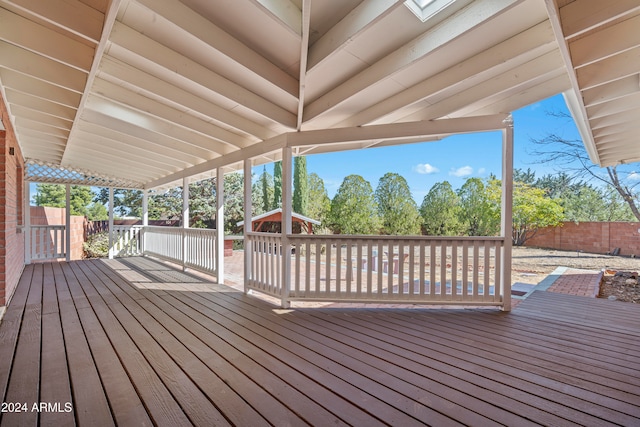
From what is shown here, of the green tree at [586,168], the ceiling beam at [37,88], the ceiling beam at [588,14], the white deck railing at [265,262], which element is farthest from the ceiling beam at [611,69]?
the green tree at [586,168]

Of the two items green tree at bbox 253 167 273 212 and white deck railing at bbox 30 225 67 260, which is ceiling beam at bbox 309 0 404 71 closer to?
white deck railing at bbox 30 225 67 260

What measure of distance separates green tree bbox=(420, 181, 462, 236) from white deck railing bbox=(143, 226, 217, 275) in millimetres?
7233

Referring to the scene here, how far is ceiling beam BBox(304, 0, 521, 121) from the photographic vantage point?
77.0 inches

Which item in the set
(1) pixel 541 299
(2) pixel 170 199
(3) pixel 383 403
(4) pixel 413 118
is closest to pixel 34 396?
(3) pixel 383 403

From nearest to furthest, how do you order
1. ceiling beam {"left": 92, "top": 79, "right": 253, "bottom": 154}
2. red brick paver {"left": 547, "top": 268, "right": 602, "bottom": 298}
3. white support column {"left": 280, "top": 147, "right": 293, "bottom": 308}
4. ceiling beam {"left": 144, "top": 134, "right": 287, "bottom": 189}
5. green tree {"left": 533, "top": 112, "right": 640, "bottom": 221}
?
1. ceiling beam {"left": 92, "top": 79, "right": 253, "bottom": 154}
2. white support column {"left": 280, "top": 147, "right": 293, "bottom": 308}
3. ceiling beam {"left": 144, "top": 134, "right": 287, "bottom": 189}
4. red brick paver {"left": 547, "top": 268, "right": 602, "bottom": 298}
5. green tree {"left": 533, "top": 112, "right": 640, "bottom": 221}

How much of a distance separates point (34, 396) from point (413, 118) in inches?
153

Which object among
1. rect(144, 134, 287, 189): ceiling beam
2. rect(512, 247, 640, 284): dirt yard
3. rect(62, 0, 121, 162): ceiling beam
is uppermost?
rect(62, 0, 121, 162): ceiling beam

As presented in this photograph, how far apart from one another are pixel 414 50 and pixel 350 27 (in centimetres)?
59

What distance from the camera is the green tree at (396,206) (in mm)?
10156

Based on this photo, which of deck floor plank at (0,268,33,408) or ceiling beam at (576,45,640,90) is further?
ceiling beam at (576,45,640,90)

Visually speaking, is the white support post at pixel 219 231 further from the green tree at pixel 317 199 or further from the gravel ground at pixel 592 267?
the green tree at pixel 317 199

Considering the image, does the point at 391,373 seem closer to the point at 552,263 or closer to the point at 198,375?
the point at 198,375

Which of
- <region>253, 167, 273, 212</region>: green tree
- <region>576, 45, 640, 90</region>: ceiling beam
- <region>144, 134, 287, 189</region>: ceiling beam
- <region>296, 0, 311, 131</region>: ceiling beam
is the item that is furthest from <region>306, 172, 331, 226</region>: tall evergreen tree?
<region>576, 45, 640, 90</region>: ceiling beam

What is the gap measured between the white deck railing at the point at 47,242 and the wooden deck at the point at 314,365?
13.9ft
